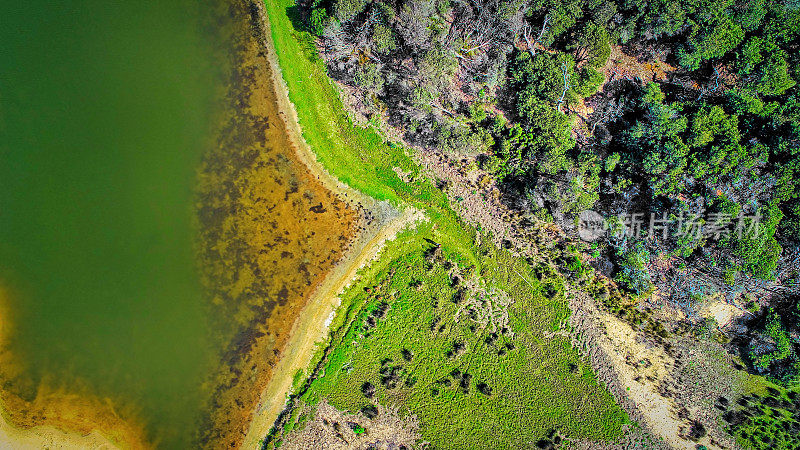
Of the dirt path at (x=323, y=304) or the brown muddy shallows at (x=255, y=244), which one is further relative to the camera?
the brown muddy shallows at (x=255, y=244)

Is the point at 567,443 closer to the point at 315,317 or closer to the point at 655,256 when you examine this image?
the point at 655,256

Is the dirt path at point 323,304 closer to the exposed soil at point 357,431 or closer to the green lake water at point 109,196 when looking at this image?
the exposed soil at point 357,431

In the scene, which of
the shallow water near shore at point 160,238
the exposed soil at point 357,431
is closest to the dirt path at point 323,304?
the shallow water near shore at point 160,238

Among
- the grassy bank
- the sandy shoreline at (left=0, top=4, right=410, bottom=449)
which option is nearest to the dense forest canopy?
the grassy bank

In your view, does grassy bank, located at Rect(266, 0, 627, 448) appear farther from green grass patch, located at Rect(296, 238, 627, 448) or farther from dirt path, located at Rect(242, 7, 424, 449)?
dirt path, located at Rect(242, 7, 424, 449)

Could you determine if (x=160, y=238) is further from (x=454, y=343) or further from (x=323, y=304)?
(x=454, y=343)

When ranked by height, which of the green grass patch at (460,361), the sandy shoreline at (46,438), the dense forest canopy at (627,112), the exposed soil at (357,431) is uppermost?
the dense forest canopy at (627,112)
